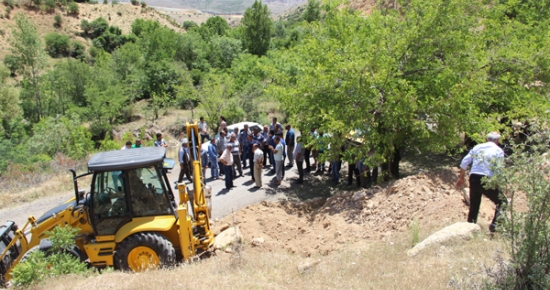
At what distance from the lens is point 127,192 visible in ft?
21.2

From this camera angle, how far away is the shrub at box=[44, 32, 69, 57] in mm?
58906

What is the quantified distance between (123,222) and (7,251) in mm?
1918

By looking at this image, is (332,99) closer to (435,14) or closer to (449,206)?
(435,14)

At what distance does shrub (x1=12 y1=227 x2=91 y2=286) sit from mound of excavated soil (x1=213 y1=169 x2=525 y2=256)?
9.78 feet

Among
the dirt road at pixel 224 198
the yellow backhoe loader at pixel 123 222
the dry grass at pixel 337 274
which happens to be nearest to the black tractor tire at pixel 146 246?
the yellow backhoe loader at pixel 123 222

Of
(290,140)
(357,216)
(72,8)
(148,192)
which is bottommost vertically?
(357,216)

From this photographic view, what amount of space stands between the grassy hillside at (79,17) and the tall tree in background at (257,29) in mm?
29419

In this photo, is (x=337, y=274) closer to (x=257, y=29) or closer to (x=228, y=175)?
(x=228, y=175)

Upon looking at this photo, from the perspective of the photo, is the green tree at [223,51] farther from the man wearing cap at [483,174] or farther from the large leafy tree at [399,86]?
the man wearing cap at [483,174]

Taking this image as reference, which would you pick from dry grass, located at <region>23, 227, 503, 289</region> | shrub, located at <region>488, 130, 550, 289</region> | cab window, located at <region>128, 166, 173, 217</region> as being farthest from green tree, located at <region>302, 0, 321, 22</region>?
shrub, located at <region>488, 130, 550, 289</region>

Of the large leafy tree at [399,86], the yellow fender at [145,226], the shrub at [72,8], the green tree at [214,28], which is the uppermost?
the shrub at [72,8]

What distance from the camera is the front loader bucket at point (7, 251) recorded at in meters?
6.32

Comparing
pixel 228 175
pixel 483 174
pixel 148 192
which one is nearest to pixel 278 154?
pixel 228 175

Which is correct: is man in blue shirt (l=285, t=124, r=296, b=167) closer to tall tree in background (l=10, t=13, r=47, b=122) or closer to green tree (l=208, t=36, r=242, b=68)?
tall tree in background (l=10, t=13, r=47, b=122)
